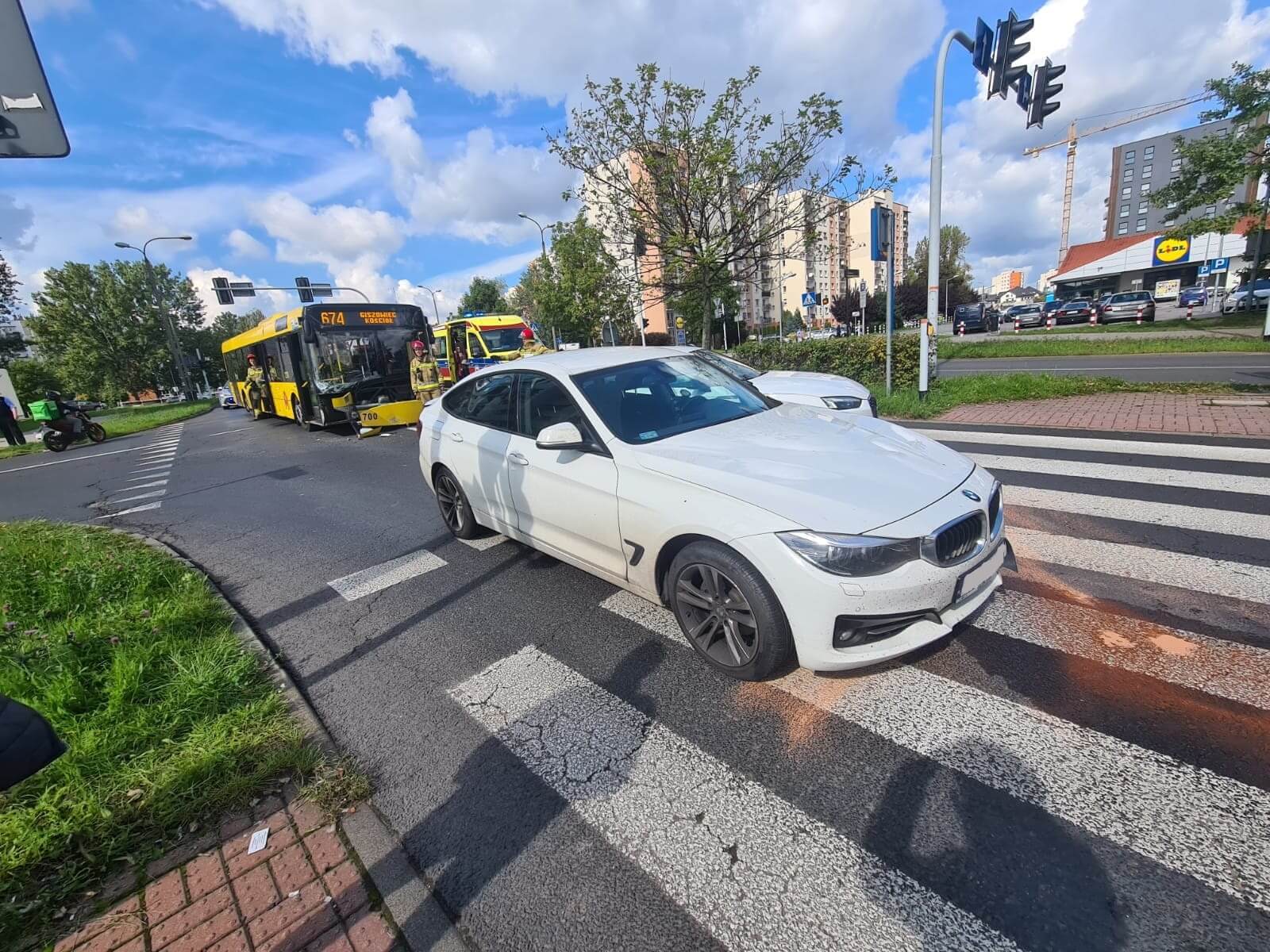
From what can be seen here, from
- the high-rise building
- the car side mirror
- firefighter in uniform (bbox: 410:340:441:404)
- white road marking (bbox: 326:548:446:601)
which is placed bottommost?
white road marking (bbox: 326:548:446:601)

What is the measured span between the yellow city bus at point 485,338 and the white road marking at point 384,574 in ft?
45.9

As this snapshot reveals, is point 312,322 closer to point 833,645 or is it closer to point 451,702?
point 451,702

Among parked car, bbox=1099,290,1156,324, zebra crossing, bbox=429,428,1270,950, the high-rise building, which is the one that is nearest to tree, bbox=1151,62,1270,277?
parked car, bbox=1099,290,1156,324

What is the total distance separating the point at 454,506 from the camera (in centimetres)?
506

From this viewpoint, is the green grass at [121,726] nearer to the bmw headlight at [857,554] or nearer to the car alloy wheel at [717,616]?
the car alloy wheel at [717,616]

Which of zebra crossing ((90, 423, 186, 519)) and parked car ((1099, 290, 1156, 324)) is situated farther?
parked car ((1099, 290, 1156, 324))

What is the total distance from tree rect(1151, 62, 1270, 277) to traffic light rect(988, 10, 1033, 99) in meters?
19.5

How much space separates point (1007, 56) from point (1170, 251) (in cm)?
5268

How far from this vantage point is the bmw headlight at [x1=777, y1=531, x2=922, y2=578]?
92.8 inches

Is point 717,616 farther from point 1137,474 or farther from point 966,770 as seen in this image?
point 1137,474

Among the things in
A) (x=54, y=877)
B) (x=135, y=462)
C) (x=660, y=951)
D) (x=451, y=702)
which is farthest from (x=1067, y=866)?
(x=135, y=462)

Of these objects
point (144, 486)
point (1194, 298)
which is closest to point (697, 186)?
point (144, 486)

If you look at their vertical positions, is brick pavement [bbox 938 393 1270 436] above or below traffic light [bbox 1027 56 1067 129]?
below

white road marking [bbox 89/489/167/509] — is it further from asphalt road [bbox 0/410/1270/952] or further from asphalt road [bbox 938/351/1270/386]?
asphalt road [bbox 938/351/1270/386]
